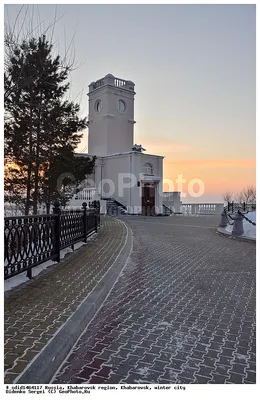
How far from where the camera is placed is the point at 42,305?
152 inches

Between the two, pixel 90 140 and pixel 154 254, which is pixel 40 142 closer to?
pixel 154 254

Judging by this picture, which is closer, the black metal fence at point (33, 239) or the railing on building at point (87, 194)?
the black metal fence at point (33, 239)

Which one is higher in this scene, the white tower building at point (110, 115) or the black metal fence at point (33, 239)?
the white tower building at point (110, 115)

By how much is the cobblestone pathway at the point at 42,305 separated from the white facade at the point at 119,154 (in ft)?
58.9

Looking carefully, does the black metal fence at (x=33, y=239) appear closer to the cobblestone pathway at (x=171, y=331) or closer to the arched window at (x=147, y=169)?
the cobblestone pathway at (x=171, y=331)

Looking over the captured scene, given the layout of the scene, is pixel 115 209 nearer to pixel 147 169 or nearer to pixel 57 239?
pixel 147 169

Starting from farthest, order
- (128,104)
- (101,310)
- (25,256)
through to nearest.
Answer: (128,104) → (25,256) → (101,310)

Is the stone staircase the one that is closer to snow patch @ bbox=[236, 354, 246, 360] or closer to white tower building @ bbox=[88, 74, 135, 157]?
white tower building @ bbox=[88, 74, 135, 157]

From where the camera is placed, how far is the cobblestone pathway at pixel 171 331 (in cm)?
259

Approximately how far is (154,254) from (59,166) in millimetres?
5921

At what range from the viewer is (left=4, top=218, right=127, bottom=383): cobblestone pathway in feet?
8.91

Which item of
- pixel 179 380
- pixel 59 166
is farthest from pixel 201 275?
pixel 59 166

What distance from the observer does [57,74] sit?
12.0 meters

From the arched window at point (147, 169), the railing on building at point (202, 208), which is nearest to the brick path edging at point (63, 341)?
the arched window at point (147, 169)
